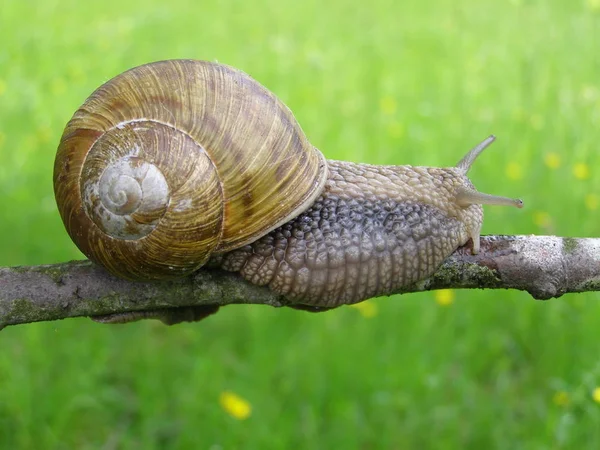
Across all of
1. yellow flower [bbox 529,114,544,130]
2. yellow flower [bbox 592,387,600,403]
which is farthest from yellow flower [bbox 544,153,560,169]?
yellow flower [bbox 592,387,600,403]

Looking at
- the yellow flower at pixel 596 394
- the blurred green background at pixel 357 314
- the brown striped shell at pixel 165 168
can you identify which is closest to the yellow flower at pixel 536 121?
the blurred green background at pixel 357 314

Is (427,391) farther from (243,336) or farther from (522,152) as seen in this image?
(522,152)

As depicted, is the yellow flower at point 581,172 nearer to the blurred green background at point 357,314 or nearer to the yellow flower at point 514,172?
the blurred green background at point 357,314

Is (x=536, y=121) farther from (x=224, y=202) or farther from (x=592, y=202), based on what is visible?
(x=224, y=202)

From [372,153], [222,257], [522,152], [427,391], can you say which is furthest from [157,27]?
[222,257]

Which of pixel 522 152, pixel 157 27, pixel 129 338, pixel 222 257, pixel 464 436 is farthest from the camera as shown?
pixel 157 27

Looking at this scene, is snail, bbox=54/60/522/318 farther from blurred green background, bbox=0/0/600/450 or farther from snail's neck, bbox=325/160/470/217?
blurred green background, bbox=0/0/600/450
